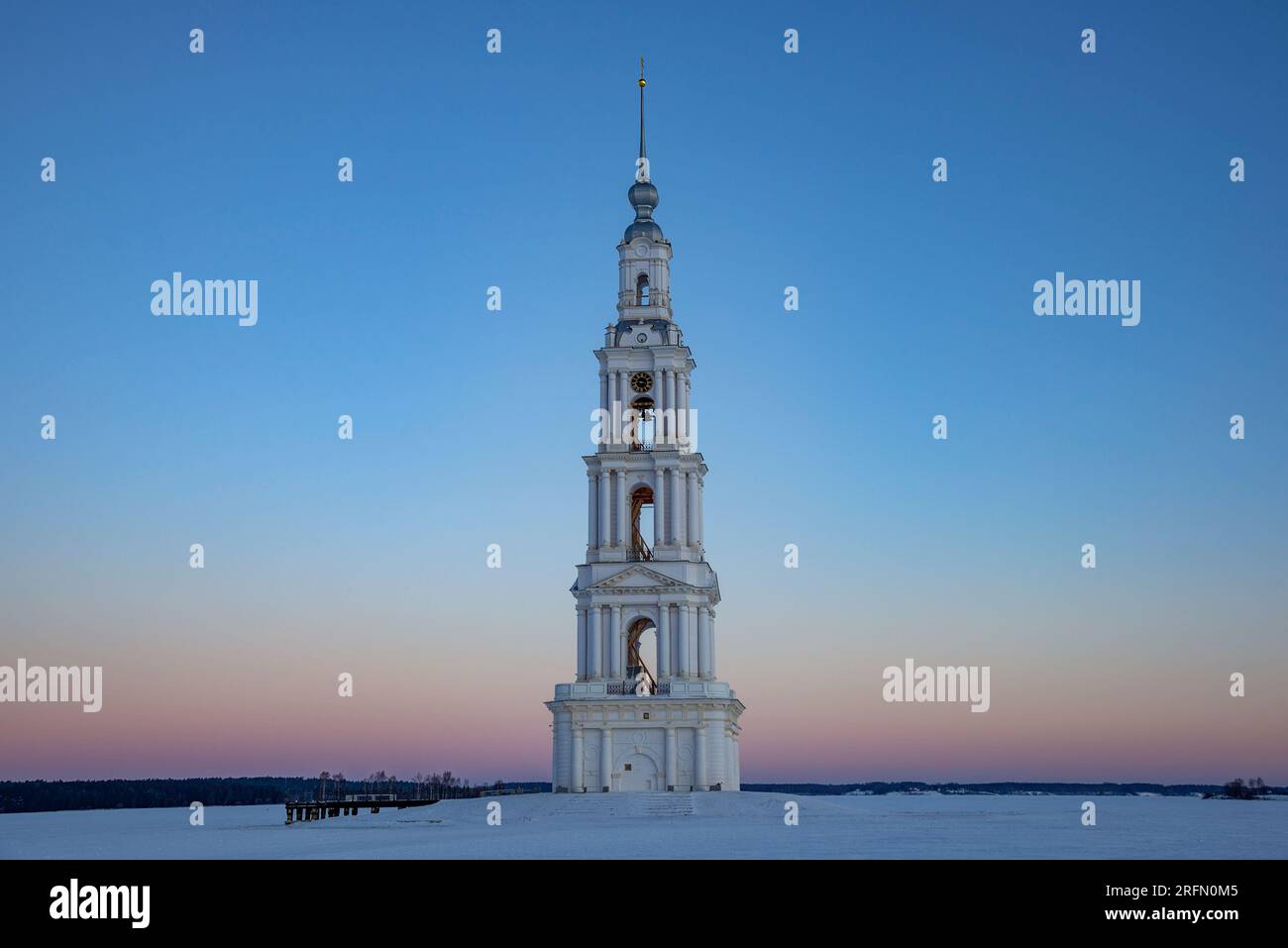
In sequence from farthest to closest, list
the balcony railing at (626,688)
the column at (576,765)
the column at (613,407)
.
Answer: the column at (613,407) → the balcony railing at (626,688) → the column at (576,765)

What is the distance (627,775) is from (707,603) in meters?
9.95

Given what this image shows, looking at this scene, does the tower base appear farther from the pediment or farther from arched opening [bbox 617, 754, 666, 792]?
the pediment

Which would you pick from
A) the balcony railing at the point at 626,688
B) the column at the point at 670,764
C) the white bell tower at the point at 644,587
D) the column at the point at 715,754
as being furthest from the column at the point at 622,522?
the column at the point at 715,754

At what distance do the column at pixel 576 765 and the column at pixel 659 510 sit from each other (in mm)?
10671

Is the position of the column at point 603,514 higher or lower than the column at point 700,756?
higher

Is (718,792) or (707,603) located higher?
(707,603)

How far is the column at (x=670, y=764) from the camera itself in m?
75.4

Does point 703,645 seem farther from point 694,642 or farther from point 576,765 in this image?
point 576,765

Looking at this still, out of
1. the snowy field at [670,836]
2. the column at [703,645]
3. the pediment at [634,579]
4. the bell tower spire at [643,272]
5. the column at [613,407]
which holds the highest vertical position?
the bell tower spire at [643,272]

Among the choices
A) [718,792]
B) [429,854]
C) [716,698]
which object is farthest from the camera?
[716,698]

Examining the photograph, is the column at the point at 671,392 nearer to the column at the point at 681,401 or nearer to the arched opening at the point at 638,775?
the column at the point at 681,401
